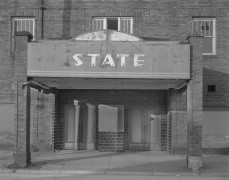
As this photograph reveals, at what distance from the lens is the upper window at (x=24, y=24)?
1856cm

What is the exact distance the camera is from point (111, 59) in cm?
1341

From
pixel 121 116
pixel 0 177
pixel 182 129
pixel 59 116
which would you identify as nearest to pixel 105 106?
pixel 121 116

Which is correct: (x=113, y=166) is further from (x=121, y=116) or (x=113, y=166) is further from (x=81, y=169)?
(x=121, y=116)

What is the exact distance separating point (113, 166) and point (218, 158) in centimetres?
486

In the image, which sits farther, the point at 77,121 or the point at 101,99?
the point at 77,121

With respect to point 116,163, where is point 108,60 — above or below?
above

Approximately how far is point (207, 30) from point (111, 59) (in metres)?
6.66

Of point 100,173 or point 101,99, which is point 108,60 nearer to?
point 100,173

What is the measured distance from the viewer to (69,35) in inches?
719

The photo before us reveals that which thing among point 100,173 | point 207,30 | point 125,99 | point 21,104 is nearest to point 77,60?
point 21,104

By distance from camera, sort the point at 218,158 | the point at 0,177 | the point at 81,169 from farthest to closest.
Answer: the point at 218,158 < the point at 81,169 < the point at 0,177

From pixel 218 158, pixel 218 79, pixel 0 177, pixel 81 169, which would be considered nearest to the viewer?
pixel 0 177

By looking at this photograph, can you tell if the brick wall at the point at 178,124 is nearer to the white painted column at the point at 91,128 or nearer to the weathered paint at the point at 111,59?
the white painted column at the point at 91,128

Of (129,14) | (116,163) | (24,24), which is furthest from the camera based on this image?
(24,24)
